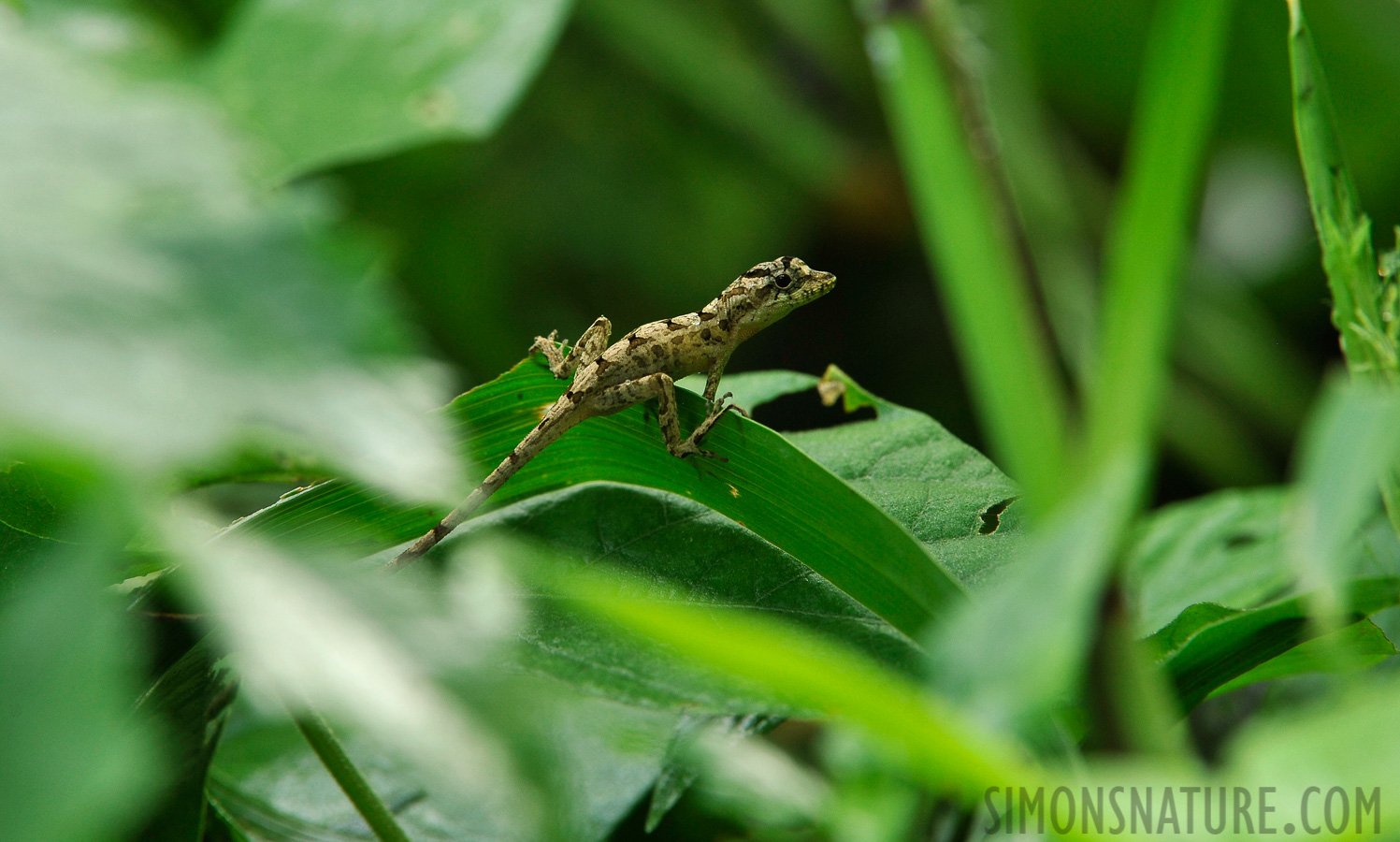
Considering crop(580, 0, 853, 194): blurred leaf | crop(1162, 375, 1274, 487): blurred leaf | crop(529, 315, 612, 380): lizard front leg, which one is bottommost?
crop(529, 315, 612, 380): lizard front leg

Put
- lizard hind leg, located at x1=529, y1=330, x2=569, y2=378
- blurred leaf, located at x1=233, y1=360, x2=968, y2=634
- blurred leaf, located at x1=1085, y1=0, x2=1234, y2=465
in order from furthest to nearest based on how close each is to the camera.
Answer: lizard hind leg, located at x1=529, y1=330, x2=569, y2=378, blurred leaf, located at x1=233, y1=360, x2=968, y2=634, blurred leaf, located at x1=1085, y1=0, x2=1234, y2=465

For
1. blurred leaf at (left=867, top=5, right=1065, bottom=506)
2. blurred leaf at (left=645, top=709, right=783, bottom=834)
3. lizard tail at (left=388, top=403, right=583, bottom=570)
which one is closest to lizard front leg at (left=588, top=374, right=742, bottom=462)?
lizard tail at (left=388, top=403, right=583, bottom=570)

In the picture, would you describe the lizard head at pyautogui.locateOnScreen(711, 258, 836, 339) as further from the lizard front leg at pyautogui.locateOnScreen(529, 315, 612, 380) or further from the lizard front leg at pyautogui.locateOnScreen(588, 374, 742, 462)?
the lizard front leg at pyautogui.locateOnScreen(588, 374, 742, 462)

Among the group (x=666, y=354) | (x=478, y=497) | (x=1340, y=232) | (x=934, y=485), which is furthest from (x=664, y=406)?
(x=1340, y=232)

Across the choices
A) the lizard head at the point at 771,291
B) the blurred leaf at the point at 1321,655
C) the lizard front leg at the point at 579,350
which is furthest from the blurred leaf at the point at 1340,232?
the lizard head at the point at 771,291

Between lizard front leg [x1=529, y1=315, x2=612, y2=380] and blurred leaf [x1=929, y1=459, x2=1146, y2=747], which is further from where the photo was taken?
lizard front leg [x1=529, y1=315, x2=612, y2=380]

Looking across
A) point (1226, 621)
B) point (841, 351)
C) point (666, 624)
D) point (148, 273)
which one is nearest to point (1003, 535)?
point (1226, 621)

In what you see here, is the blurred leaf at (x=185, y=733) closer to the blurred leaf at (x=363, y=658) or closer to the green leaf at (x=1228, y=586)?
the blurred leaf at (x=363, y=658)
